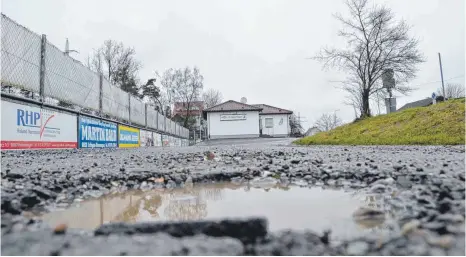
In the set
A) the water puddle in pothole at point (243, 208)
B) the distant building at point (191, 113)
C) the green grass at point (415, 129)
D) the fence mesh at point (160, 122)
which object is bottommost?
the water puddle in pothole at point (243, 208)

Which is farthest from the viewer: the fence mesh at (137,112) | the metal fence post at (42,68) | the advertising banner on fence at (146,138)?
the advertising banner on fence at (146,138)

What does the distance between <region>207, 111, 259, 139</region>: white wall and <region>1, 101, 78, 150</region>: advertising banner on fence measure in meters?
26.1

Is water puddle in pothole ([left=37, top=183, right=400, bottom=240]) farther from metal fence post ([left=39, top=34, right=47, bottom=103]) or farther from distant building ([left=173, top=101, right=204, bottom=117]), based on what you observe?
distant building ([left=173, top=101, right=204, bottom=117])

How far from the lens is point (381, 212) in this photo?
1.78 metres

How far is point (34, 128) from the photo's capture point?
23.6ft

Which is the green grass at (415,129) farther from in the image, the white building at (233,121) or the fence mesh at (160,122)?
the white building at (233,121)

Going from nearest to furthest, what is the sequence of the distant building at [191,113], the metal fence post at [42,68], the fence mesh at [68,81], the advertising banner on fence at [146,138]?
the metal fence post at [42,68] → the fence mesh at [68,81] → the advertising banner on fence at [146,138] → the distant building at [191,113]

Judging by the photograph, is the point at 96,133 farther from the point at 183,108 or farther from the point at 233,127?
the point at 183,108

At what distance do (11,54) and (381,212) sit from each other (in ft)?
25.8

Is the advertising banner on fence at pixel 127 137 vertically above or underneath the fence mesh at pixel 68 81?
underneath

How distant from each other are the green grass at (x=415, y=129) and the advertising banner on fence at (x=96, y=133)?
904cm

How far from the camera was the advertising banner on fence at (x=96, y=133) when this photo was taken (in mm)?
9984

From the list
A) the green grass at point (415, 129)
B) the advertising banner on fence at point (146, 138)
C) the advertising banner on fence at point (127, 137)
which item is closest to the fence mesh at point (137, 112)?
the advertising banner on fence at point (146, 138)

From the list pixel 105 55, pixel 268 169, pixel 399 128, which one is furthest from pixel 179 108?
pixel 268 169
